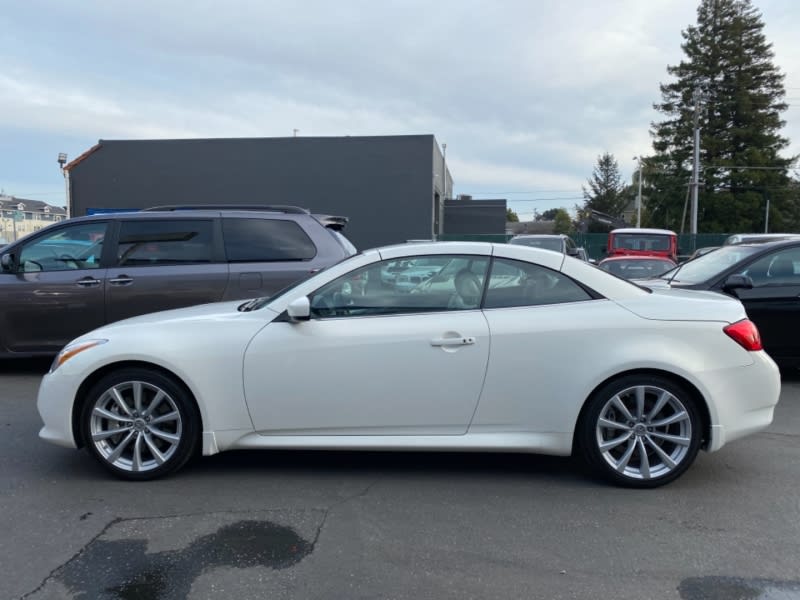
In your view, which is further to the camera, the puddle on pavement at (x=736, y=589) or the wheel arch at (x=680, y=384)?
the wheel arch at (x=680, y=384)

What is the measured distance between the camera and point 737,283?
6.62 metres

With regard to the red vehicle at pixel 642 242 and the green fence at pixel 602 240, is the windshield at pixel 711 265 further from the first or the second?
the green fence at pixel 602 240

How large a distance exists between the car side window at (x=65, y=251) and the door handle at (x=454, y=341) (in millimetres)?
4569

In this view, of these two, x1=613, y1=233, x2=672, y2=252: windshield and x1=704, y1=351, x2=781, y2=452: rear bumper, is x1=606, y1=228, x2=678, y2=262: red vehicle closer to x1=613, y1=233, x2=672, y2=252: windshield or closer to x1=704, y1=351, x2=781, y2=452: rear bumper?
x1=613, y1=233, x2=672, y2=252: windshield

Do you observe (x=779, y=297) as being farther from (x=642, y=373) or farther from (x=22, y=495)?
(x=22, y=495)

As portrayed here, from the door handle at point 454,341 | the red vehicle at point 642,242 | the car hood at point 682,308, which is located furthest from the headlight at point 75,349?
the red vehicle at point 642,242

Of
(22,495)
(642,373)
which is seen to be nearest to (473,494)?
(642,373)

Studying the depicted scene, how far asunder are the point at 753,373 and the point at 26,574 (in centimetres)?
413

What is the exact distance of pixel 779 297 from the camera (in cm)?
661

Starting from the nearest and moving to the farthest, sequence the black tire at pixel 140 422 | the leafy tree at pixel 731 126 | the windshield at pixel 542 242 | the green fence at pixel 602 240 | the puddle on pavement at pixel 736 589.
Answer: the puddle on pavement at pixel 736 589
the black tire at pixel 140 422
the windshield at pixel 542 242
the green fence at pixel 602 240
the leafy tree at pixel 731 126

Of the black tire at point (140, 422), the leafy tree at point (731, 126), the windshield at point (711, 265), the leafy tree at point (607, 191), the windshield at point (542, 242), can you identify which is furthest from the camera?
the leafy tree at point (607, 191)

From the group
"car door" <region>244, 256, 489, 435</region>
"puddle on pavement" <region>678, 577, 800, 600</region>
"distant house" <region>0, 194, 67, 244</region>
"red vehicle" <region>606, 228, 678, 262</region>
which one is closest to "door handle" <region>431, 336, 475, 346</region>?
"car door" <region>244, 256, 489, 435</region>

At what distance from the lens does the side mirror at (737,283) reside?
6609 mm

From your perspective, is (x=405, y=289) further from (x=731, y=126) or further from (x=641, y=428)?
(x=731, y=126)
